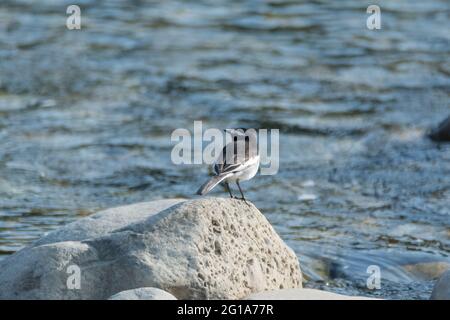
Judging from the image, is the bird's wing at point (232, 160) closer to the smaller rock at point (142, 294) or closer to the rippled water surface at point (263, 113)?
the smaller rock at point (142, 294)

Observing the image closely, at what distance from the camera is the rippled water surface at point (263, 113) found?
949 cm

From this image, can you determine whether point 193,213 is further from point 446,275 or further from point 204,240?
point 446,275

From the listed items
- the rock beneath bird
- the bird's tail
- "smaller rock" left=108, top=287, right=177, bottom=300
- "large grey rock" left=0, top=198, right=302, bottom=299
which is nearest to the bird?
the bird's tail

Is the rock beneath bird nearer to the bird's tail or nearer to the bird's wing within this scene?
the bird's wing

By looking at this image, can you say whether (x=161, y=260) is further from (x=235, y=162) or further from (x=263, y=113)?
(x=263, y=113)

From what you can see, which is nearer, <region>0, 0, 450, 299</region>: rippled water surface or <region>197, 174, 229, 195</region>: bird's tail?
<region>197, 174, 229, 195</region>: bird's tail

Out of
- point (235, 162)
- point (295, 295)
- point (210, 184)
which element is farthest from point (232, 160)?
point (295, 295)

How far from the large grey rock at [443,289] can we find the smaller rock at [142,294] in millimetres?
1932

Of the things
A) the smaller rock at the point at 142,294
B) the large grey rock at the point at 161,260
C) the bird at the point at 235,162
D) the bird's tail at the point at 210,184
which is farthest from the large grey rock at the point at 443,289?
the smaller rock at the point at 142,294

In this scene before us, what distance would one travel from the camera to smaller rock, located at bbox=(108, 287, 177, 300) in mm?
6016

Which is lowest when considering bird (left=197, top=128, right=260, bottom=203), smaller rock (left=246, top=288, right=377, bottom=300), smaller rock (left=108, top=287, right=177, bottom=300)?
smaller rock (left=246, top=288, right=377, bottom=300)

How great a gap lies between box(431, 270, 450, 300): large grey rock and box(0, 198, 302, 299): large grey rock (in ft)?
3.68

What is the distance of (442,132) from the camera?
12086 millimetres

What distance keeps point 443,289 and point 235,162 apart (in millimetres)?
1655
